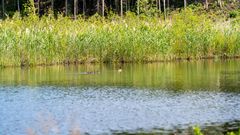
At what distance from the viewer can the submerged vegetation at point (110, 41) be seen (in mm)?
34406

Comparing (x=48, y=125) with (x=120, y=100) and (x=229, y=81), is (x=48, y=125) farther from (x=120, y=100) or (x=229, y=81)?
(x=229, y=81)

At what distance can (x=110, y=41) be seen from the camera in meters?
35.9

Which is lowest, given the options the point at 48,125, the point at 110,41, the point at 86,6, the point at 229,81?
the point at 48,125

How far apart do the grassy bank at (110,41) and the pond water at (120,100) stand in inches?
79.7

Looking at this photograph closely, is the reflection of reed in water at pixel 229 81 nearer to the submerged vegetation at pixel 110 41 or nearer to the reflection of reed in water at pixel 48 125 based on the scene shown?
the submerged vegetation at pixel 110 41

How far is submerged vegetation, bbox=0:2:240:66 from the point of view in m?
34.4

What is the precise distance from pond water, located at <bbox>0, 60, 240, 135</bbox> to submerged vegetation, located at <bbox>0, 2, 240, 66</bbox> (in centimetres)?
210

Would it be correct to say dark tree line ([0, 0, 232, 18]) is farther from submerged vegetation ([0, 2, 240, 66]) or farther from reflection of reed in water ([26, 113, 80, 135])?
reflection of reed in water ([26, 113, 80, 135])

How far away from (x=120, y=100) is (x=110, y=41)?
16.0 meters

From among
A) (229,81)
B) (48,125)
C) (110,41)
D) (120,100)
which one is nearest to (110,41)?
(110,41)

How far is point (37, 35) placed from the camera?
3506 cm

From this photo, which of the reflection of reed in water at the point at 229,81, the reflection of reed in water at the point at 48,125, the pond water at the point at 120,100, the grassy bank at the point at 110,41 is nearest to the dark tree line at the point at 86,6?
the grassy bank at the point at 110,41

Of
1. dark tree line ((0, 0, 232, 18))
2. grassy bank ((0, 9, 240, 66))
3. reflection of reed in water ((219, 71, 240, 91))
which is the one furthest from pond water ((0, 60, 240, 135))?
dark tree line ((0, 0, 232, 18))

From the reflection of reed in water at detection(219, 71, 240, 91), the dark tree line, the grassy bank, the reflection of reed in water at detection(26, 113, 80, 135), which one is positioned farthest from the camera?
the dark tree line
